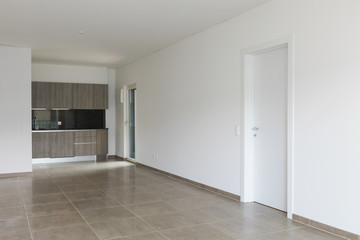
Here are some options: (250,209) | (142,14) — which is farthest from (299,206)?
(142,14)

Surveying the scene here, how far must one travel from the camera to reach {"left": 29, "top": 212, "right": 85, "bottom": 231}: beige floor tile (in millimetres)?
3768

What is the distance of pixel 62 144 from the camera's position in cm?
917

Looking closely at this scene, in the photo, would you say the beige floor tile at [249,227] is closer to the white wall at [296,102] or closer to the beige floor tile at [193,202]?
the white wall at [296,102]

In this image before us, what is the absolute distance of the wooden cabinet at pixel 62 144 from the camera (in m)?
9.07

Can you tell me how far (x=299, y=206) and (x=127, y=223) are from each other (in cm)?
197

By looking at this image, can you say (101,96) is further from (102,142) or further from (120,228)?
(120,228)

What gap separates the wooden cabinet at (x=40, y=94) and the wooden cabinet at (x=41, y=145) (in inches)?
30.9

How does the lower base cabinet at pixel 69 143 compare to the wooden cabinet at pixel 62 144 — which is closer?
the lower base cabinet at pixel 69 143

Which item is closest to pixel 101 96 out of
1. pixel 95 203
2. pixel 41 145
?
pixel 41 145

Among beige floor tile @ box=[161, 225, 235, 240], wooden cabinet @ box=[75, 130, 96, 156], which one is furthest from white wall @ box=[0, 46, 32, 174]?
beige floor tile @ box=[161, 225, 235, 240]

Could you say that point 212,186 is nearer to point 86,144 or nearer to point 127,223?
point 127,223

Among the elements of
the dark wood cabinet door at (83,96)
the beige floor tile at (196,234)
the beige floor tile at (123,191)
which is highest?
the dark wood cabinet door at (83,96)

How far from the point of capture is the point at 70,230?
3.63 m

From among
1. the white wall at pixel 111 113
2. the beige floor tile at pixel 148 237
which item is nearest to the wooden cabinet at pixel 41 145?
the white wall at pixel 111 113
